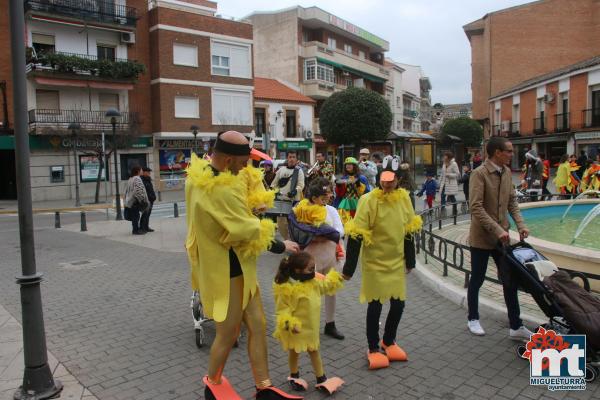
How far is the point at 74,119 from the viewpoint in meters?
26.6

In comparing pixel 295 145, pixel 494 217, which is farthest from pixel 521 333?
pixel 295 145

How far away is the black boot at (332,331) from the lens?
4.80m

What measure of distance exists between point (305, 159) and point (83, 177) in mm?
18114

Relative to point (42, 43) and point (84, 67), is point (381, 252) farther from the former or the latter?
point (42, 43)

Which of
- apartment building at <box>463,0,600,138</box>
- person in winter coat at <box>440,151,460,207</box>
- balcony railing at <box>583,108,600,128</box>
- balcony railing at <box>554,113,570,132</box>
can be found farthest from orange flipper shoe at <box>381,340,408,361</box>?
apartment building at <box>463,0,600,138</box>

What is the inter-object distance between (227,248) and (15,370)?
7.95 feet

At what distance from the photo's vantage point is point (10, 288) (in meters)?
7.08

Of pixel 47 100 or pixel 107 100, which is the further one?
pixel 107 100

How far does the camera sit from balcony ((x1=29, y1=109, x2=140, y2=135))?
83.3 ft

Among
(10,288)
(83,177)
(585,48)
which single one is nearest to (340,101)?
(83,177)

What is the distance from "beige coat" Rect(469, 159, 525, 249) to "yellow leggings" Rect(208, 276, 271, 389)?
7.59 feet

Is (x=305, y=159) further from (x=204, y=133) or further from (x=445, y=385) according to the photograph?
(x=445, y=385)

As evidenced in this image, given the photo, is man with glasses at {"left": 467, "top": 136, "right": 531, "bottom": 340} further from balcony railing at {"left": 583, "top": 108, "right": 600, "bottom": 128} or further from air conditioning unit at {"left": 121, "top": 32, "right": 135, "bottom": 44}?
balcony railing at {"left": 583, "top": 108, "right": 600, "bottom": 128}

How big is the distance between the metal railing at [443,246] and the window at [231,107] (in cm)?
2114
